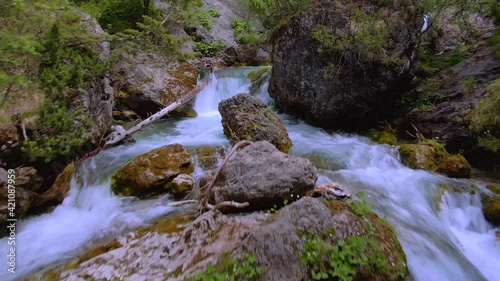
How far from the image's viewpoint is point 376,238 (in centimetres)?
315

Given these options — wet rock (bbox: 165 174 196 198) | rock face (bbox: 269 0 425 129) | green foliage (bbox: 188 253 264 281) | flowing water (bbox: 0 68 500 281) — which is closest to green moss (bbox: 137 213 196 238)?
flowing water (bbox: 0 68 500 281)

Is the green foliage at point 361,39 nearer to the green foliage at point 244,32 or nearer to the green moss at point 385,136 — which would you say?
the green moss at point 385,136

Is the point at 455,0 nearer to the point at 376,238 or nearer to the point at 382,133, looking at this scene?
the point at 382,133

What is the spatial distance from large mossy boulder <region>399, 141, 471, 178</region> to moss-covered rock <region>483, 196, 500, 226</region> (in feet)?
3.18

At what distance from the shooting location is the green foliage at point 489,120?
5.54 meters

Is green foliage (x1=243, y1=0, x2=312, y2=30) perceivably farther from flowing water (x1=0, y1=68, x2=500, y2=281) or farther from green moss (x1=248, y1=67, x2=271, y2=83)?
flowing water (x1=0, y1=68, x2=500, y2=281)

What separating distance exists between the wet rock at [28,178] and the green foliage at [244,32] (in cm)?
1359

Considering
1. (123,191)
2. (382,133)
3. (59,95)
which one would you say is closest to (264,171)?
(123,191)

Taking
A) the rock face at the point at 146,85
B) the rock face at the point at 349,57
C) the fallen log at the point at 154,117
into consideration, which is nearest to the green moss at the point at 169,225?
the fallen log at the point at 154,117

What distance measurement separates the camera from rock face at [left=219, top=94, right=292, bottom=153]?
6833mm

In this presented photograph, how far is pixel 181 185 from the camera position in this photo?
16.5 feet

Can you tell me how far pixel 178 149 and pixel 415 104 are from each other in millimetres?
6804

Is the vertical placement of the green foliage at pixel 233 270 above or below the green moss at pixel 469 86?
below

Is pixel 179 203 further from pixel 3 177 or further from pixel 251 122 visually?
pixel 251 122
